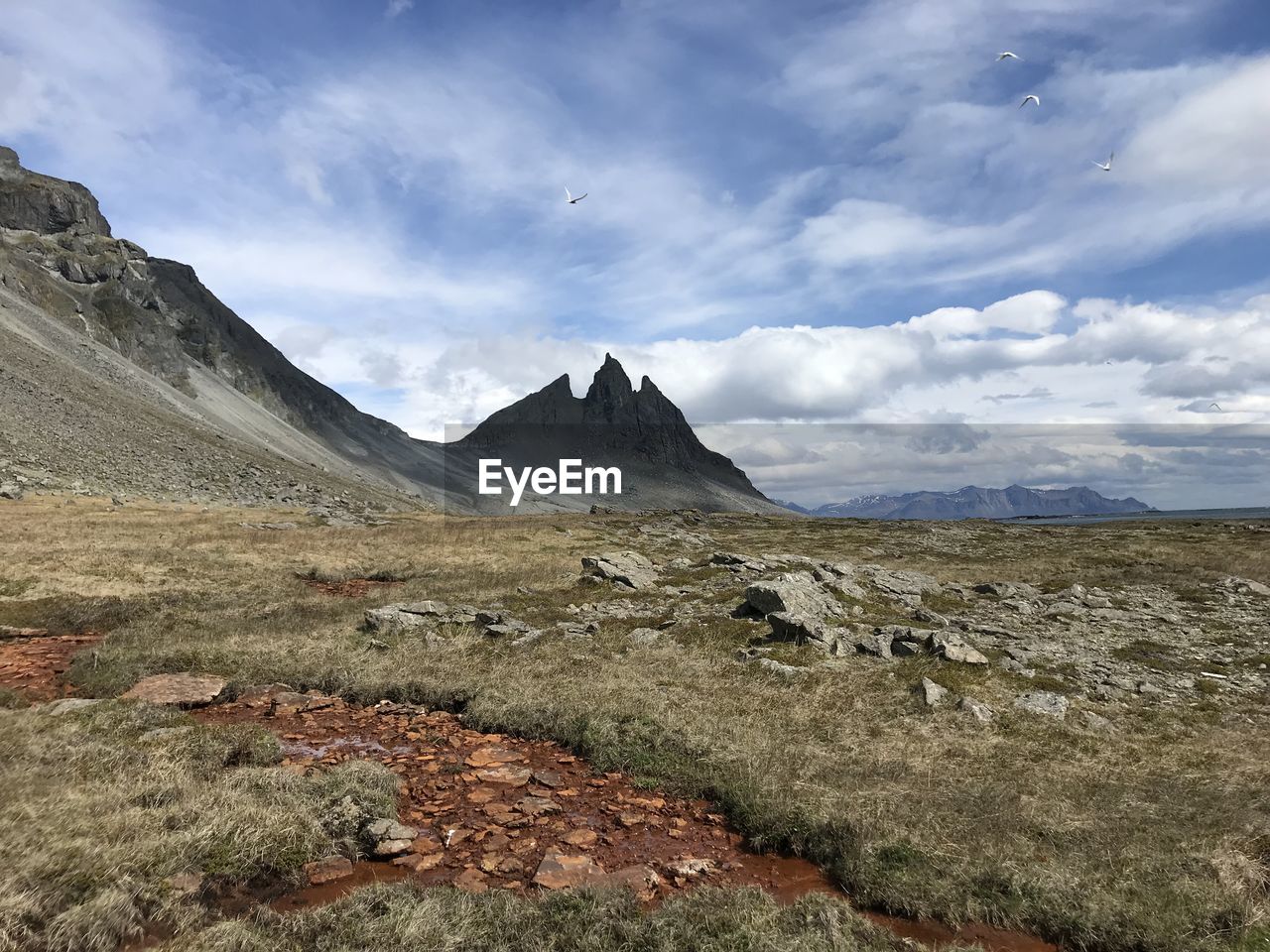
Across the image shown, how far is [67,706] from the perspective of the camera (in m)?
13.7

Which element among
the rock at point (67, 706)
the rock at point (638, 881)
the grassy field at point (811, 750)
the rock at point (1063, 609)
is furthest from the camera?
the rock at point (1063, 609)

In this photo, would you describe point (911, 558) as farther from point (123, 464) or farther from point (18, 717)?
point (123, 464)

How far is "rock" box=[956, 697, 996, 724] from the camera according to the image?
15312mm

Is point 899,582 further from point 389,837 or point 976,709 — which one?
point 389,837

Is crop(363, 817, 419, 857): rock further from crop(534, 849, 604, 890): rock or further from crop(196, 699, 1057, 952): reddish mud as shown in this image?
crop(534, 849, 604, 890): rock

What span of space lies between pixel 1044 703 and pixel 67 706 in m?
22.8

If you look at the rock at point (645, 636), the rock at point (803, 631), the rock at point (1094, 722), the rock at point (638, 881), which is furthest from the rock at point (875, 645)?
the rock at point (638, 881)

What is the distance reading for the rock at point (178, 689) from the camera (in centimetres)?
1528

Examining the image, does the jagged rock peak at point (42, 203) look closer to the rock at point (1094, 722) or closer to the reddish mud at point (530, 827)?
the reddish mud at point (530, 827)

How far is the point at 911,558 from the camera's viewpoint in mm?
52281

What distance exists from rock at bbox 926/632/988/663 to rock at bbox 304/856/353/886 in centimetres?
1693

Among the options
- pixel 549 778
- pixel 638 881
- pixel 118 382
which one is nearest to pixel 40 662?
pixel 549 778

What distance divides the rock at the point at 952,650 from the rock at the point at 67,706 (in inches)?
860

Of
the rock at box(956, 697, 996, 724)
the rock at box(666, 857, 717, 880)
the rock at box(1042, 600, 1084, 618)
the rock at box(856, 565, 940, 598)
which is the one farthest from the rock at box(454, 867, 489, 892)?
the rock at box(1042, 600, 1084, 618)
